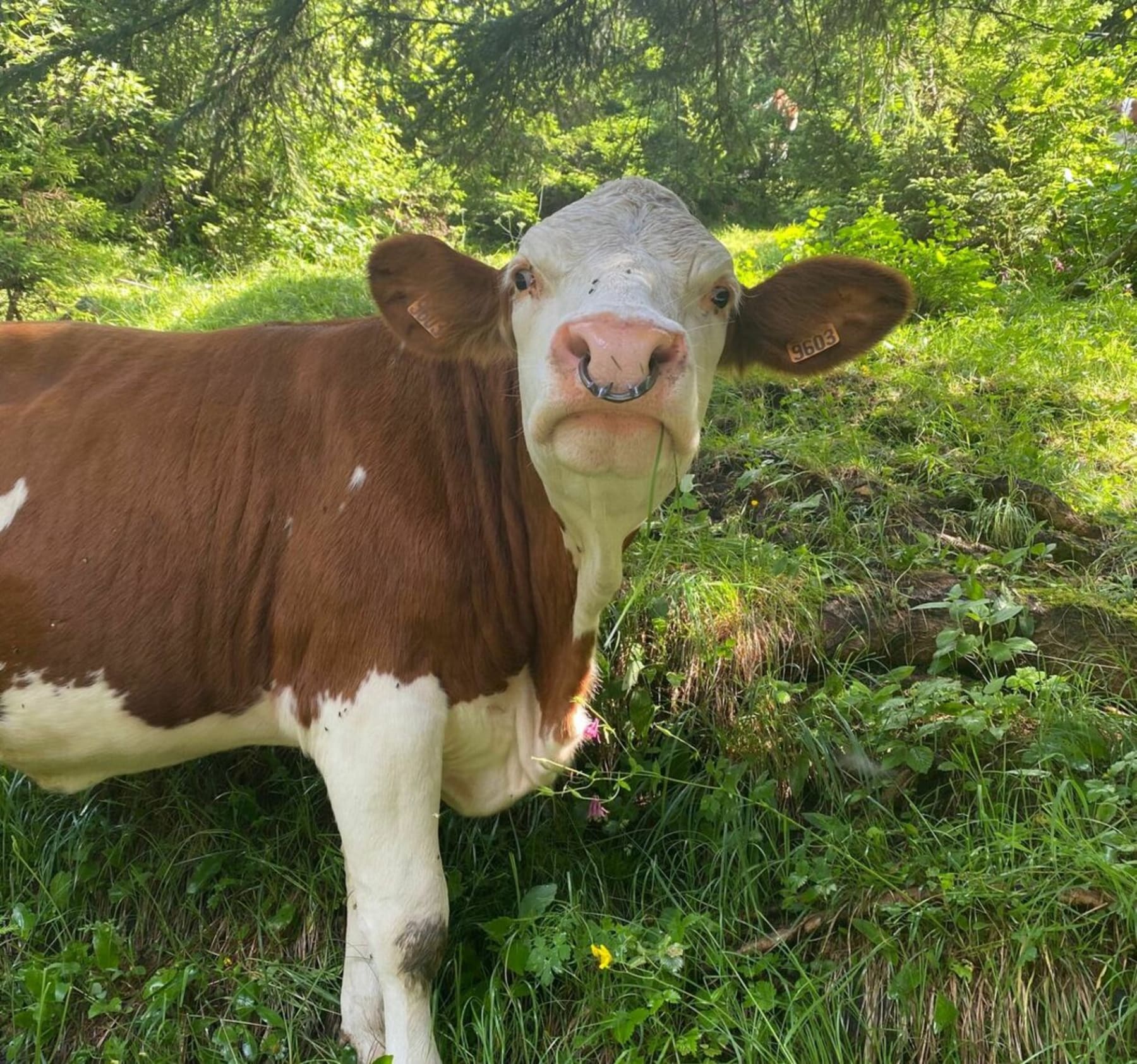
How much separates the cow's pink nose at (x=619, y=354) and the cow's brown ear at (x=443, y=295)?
635 millimetres

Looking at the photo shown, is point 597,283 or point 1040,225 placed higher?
point 597,283

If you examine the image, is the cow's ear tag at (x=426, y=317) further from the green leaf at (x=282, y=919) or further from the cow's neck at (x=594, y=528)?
the green leaf at (x=282, y=919)

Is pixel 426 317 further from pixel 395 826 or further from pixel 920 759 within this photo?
pixel 920 759

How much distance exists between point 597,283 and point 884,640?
1.84 meters

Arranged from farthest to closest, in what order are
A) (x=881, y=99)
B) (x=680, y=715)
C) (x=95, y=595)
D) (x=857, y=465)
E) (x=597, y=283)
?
(x=881, y=99), (x=857, y=465), (x=680, y=715), (x=95, y=595), (x=597, y=283)

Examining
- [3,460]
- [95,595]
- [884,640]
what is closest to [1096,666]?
[884,640]

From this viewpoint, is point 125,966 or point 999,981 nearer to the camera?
point 999,981

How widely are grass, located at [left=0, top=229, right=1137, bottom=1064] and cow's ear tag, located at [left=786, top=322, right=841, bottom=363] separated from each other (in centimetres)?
91

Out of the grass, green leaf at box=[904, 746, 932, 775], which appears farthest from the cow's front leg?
green leaf at box=[904, 746, 932, 775]

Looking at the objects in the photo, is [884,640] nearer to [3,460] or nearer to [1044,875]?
[1044,875]

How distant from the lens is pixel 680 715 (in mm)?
2830

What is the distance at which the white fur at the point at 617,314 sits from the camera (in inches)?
65.6

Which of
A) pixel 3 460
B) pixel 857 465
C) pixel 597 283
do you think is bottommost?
pixel 857 465

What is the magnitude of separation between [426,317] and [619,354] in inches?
33.7
